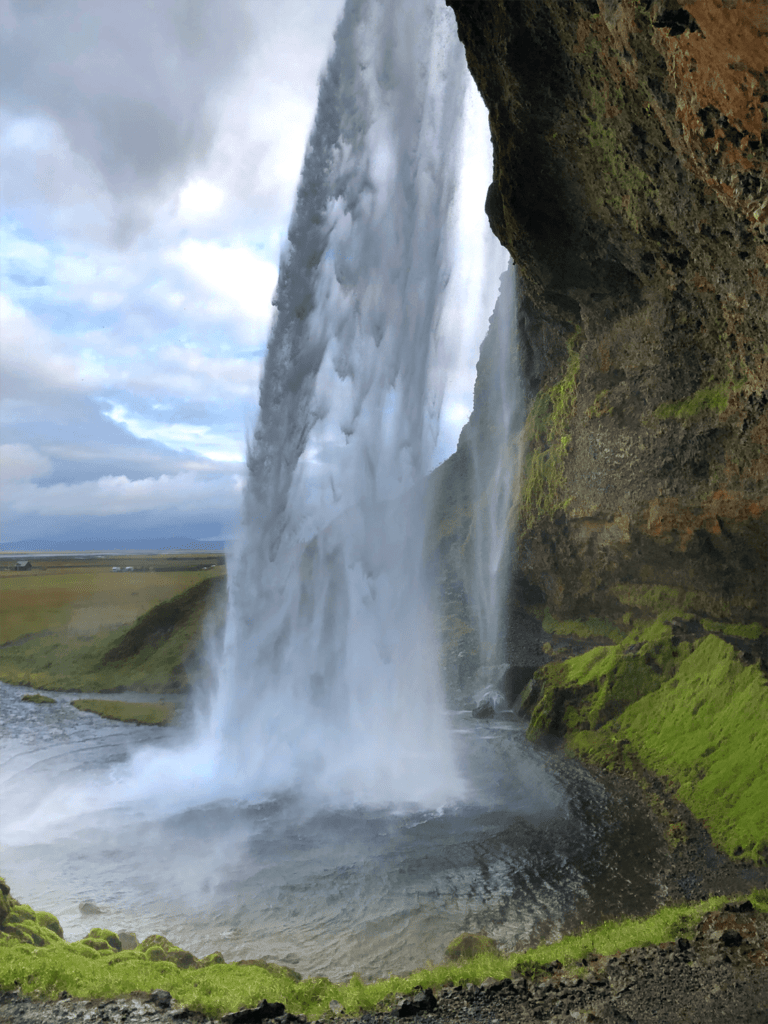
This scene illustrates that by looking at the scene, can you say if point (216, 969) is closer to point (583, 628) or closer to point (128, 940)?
point (128, 940)

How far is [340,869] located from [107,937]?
16.5 feet

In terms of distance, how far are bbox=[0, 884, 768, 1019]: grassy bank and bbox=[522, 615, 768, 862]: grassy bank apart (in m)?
4.56

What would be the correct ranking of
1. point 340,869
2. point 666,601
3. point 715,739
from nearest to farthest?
point 340,869
point 715,739
point 666,601

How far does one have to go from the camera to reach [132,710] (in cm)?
3022

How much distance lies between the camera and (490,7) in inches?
597

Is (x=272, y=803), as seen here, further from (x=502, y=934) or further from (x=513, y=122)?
(x=513, y=122)

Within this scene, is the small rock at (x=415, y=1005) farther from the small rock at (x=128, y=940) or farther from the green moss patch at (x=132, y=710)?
the green moss patch at (x=132, y=710)

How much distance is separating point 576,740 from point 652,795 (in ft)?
15.4

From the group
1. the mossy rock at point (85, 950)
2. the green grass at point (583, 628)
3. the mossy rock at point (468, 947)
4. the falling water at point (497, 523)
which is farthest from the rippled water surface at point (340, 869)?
the falling water at point (497, 523)

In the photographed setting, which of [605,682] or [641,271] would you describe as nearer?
[641,271]

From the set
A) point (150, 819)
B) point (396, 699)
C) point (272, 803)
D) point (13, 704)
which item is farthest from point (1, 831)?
point (13, 704)

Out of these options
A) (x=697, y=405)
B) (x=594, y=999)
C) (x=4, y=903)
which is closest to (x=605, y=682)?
(x=697, y=405)

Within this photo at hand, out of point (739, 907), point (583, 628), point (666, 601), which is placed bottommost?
point (739, 907)

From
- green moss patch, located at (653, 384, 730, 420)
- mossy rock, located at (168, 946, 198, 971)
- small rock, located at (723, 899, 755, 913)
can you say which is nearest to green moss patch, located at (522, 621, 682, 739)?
green moss patch, located at (653, 384, 730, 420)
